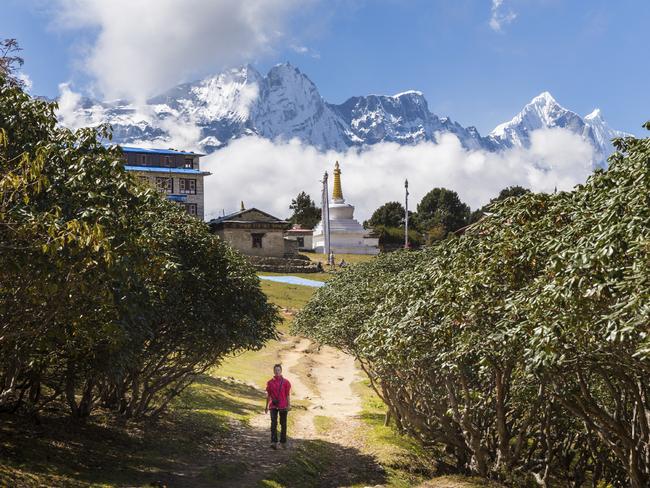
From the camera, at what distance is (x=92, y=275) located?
439 inches

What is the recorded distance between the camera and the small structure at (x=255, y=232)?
7738cm

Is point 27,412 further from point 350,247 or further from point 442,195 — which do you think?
point 442,195

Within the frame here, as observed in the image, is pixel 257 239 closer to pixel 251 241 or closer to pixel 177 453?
pixel 251 241

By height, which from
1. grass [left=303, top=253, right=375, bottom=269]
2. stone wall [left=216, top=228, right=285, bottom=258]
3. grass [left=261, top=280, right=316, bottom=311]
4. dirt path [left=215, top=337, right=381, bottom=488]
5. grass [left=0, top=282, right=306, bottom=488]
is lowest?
dirt path [left=215, top=337, right=381, bottom=488]

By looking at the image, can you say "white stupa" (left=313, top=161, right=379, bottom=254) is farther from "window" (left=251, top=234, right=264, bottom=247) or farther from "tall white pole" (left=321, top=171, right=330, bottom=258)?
"window" (left=251, top=234, right=264, bottom=247)

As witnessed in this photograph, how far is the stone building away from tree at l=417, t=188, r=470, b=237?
130ft

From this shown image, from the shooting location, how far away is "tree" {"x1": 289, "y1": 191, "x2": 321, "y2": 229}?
117 m

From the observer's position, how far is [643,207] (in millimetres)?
8484

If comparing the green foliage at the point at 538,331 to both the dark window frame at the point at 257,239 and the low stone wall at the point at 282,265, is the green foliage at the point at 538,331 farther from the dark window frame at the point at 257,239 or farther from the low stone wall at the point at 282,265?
the dark window frame at the point at 257,239

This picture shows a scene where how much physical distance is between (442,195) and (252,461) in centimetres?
10352

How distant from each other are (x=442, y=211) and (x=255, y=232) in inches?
1828

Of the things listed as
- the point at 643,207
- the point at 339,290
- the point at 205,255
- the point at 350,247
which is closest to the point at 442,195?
the point at 350,247

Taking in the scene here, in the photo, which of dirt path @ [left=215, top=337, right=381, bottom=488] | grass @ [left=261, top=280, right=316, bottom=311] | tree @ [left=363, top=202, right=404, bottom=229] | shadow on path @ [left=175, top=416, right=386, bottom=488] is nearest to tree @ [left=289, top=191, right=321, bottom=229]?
tree @ [left=363, top=202, right=404, bottom=229]

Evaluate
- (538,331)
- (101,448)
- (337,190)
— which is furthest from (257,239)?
(538,331)
